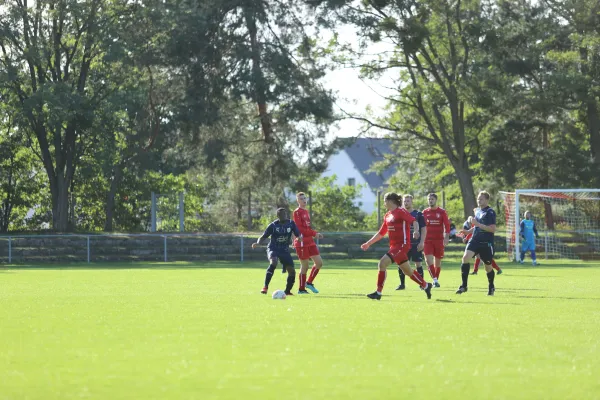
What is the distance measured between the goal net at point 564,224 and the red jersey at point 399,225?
22.6m

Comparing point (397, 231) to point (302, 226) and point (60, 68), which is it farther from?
point (60, 68)

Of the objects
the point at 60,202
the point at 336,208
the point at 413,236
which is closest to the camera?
the point at 413,236

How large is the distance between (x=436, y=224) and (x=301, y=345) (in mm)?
11416

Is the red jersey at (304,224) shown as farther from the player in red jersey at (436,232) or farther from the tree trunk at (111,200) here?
the tree trunk at (111,200)

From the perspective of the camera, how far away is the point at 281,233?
60.4ft

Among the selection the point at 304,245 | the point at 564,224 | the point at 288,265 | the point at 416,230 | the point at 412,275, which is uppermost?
the point at 564,224

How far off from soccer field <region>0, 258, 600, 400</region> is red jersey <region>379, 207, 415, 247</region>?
1030 mm

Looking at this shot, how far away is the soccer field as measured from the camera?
7.98 meters

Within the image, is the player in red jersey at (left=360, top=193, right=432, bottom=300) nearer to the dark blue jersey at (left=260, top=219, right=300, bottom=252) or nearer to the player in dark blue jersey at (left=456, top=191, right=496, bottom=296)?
the player in dark blue jersey at (left=456, top=191, right=496, bottom=296)

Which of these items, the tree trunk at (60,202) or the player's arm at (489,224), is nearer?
the player's arm at (489,224)

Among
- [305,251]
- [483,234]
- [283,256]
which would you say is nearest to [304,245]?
[305,251]

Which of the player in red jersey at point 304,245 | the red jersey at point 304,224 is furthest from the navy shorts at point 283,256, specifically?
the red jersey at point 304,224

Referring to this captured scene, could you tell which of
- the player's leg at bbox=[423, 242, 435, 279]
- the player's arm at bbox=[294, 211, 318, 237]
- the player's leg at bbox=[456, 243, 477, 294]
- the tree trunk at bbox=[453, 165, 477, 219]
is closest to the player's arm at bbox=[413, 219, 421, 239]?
the player's leg at bbox=[423, 242, 435, 279]

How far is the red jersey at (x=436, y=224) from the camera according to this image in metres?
21.5
